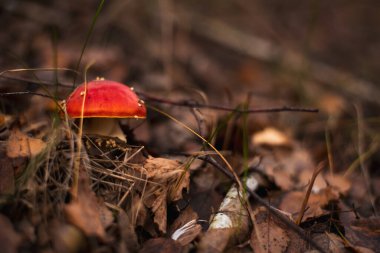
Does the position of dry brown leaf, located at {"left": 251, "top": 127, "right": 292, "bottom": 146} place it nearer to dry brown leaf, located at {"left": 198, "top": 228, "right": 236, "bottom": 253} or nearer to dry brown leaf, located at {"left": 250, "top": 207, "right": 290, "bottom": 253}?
dry brown leaf, located at {"left": 250, "top": 207, "right": 290, "bottom": 253}

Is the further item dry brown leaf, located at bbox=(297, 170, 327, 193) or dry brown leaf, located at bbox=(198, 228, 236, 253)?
dry brown leaf, located at bbox=(297, 170, 327, 193)

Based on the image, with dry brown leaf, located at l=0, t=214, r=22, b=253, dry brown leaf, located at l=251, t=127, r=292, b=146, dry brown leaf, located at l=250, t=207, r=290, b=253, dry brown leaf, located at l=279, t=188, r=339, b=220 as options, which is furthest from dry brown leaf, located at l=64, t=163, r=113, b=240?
dry brown leaf, located at l=251, t=127, r=292, b=146

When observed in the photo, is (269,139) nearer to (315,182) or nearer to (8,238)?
(315,182)

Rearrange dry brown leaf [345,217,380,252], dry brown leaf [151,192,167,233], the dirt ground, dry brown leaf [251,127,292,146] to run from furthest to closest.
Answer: dry brown leaf [251,127,292,146]
dry brown leaf [345,217,380,252]
dry brown leaf [151,192,167,233]
the dirt ground

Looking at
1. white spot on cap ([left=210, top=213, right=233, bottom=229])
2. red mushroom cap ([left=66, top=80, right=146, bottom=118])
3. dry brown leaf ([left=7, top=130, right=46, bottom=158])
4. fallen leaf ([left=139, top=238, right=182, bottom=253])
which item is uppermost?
red mushroom cap ([left=66, top=80, right=146, bottom=118])

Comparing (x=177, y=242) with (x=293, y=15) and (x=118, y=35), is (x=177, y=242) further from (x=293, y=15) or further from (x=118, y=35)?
(x=293, y=15)

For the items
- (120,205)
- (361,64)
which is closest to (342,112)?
(361,64)
